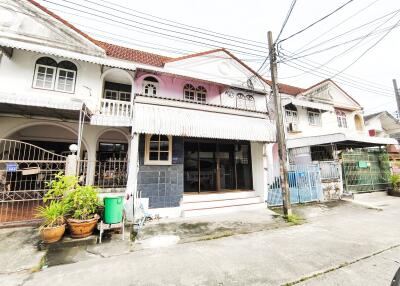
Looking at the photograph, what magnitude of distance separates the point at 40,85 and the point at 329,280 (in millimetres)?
13667

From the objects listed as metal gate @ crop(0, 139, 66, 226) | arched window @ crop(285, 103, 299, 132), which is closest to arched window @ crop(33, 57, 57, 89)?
metal gate @ crop(0, 139, 66, 226)

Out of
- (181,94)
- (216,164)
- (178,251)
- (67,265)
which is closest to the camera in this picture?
(67,265)

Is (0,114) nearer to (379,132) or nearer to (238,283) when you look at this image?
(238,283)

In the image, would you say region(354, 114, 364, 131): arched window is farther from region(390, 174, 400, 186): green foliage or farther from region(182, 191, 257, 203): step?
region(182, 191, 257, 203): step

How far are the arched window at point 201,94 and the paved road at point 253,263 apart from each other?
8.87 m

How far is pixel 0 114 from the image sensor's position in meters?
9.46

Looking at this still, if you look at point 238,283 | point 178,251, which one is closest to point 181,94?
point 178,251

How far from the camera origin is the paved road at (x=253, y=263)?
3488 mm

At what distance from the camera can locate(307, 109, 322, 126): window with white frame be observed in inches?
637

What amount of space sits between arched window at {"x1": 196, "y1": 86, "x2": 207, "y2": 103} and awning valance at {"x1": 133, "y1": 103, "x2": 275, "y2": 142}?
12.0ft

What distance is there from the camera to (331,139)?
1108 cm

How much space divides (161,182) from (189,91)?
6.64 m

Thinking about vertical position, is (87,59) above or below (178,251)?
above

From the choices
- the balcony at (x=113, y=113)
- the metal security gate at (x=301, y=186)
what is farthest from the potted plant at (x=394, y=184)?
the balcony at (x=113, y=113)
